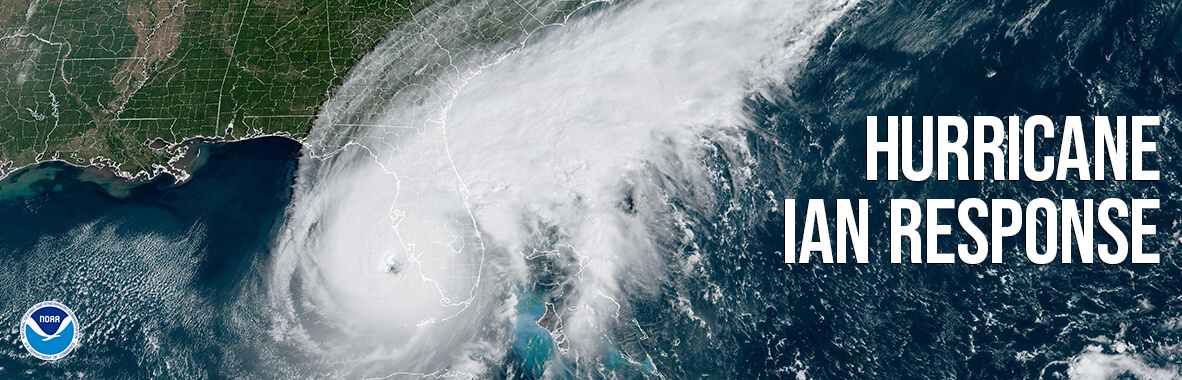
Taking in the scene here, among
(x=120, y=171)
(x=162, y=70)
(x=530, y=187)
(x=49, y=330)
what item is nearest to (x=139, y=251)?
(x=120, y=171)

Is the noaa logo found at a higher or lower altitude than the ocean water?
lower

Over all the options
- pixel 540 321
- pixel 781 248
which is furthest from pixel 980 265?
pixel 540 321

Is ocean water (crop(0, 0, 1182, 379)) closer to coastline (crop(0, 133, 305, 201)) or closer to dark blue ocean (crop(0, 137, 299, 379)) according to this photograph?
dark blue ocean (crop(0, 137, 299, 379))

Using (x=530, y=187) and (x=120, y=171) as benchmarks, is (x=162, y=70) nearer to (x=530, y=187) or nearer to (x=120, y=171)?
(x=120, y=171)

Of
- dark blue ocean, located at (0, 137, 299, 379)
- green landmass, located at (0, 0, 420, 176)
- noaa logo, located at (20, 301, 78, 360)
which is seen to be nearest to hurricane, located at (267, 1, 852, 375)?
dark blue ocean, located at (0, 137, 299, 379)

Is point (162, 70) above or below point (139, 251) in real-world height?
above
